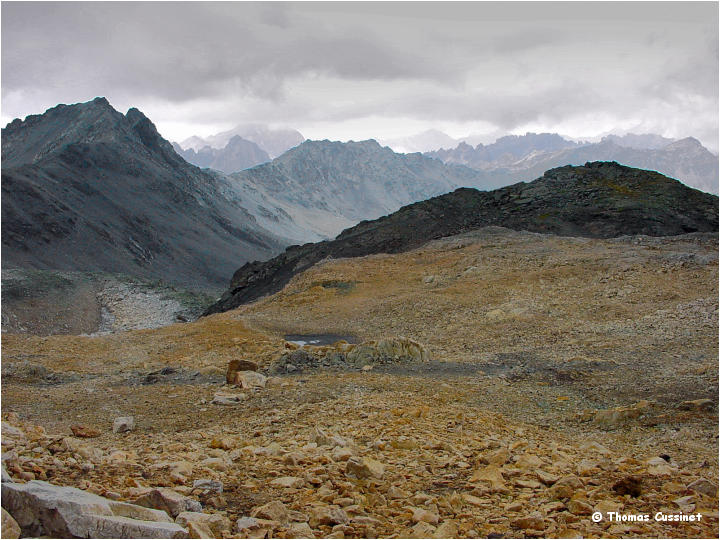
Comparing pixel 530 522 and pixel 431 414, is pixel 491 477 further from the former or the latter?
pixel 431 414

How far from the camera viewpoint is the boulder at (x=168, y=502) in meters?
5.48

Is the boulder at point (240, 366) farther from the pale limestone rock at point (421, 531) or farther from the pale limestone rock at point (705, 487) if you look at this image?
the pale limestone rock at point (705, 487)

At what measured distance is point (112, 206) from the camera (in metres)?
111

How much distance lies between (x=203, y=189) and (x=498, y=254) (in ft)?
444

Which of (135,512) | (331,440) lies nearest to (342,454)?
(331,440)

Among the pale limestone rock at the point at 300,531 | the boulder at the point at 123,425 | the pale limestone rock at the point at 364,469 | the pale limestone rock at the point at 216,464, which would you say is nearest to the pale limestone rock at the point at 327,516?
the pale limestone rock at the point at 300,531

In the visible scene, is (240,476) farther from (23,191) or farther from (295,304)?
(23,191)

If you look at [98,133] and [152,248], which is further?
[98,133]

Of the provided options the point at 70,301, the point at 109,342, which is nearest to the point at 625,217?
the point at 109,342

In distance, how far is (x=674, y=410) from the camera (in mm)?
10008

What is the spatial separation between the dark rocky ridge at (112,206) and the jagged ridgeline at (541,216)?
46.5 m

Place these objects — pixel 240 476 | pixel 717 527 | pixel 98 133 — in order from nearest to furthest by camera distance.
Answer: pixel 717 527
pixel 240 476
pixel 98 133

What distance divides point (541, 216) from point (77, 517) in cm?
4083

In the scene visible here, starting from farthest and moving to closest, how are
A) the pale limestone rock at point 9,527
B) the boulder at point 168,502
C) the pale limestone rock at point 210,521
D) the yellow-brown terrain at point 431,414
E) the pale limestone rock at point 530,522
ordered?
the yellow-brown terrain at point 431,414 → the boulder at point 168,502 → the pale limestone rock at point 530,522 → the pale limestone rock at point 210,521 → the pale limestone rock at point 9,527
